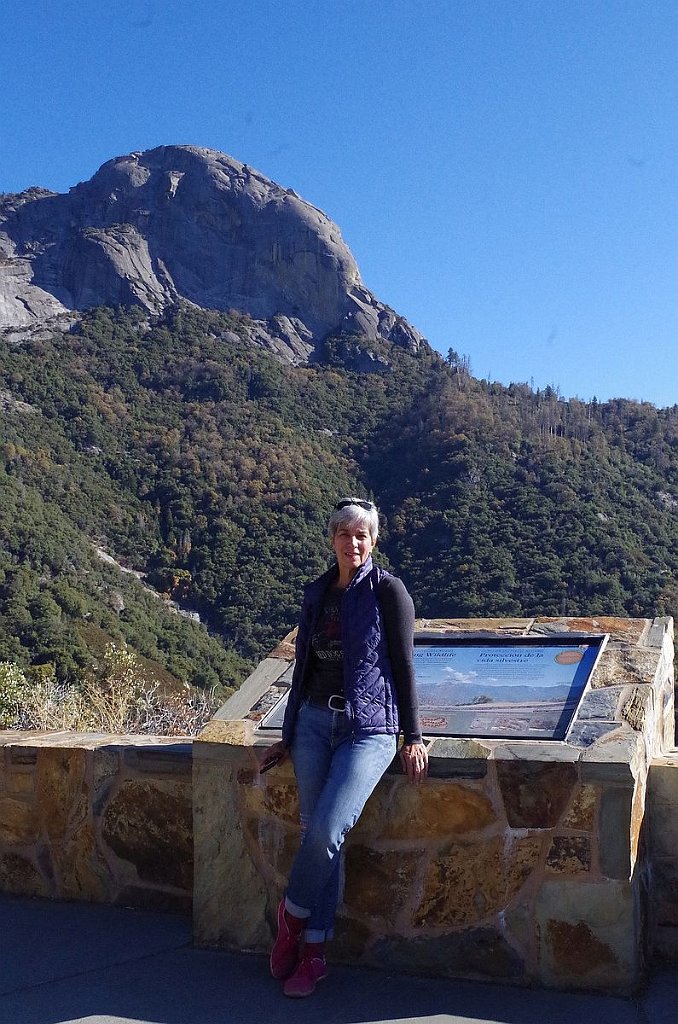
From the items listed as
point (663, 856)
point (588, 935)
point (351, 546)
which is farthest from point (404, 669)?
point (663, 856)

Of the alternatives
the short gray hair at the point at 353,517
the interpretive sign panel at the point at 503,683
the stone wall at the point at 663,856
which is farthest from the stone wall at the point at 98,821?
the stone wall at the point at 663,856

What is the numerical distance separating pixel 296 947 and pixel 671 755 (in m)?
1.25

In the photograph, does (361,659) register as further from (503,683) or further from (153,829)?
(153,829)

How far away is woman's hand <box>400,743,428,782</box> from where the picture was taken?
2357 millimetres

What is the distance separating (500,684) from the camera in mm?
2789

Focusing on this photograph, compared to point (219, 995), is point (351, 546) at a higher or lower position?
higher

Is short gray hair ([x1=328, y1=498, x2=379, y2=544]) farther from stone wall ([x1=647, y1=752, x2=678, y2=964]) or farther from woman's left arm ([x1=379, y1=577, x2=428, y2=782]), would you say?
stone wall ([x1=647, y1=752, x2=678, y2=964])

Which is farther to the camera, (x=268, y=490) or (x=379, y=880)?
(x=268, y=490)

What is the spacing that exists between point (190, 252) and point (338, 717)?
6234 cm

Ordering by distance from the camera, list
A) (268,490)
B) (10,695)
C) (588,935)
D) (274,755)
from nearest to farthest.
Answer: (588,935) → (274,755) → (10,695) → (268,490)

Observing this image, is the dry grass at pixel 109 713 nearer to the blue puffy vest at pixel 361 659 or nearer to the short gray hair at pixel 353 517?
the blue puffy vest at pixel 361 659

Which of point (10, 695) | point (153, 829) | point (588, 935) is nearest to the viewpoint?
point (588, 935)

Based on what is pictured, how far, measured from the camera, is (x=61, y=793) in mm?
3053

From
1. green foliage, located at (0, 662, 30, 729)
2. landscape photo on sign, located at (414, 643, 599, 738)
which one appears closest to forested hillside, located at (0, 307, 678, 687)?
green foliage, located at (0, 662, 30, 729)
